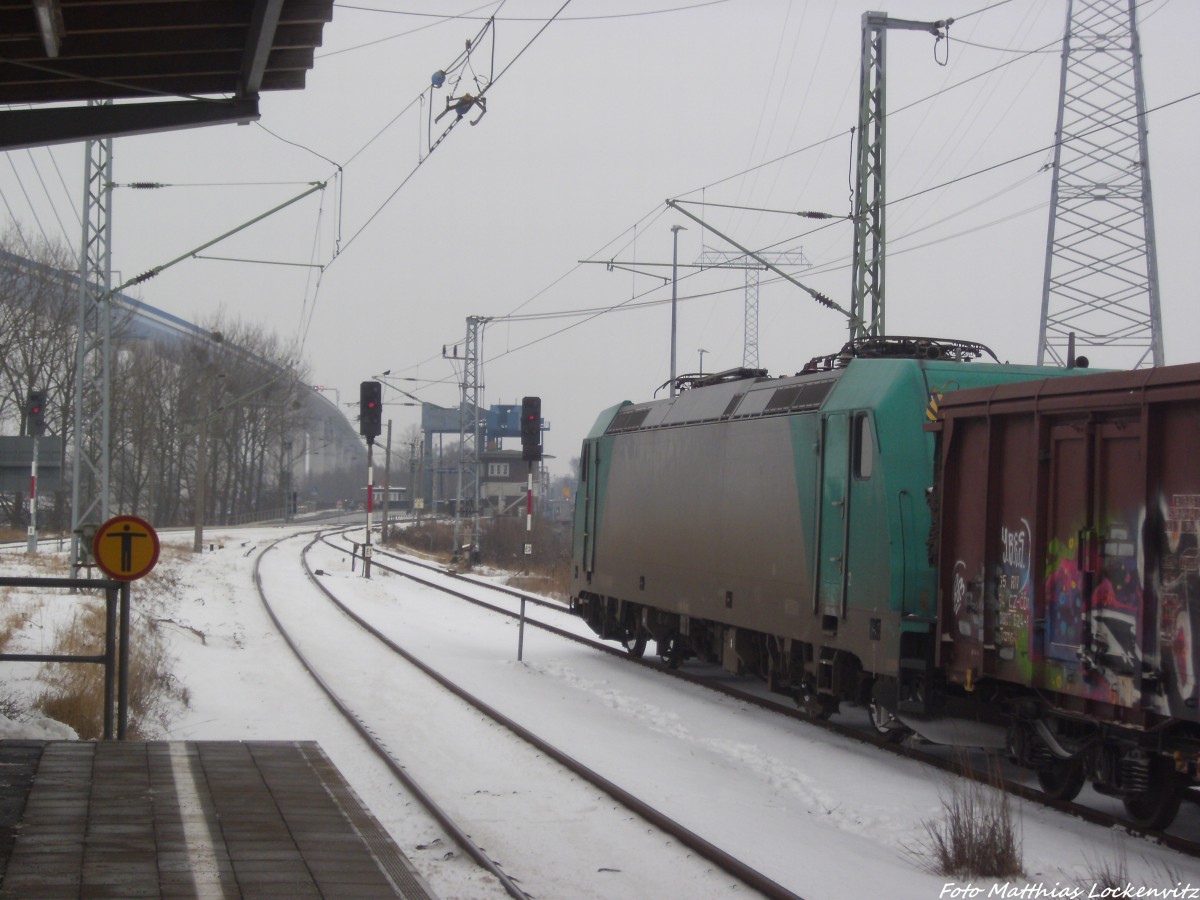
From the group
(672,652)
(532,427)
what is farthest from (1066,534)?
(532,427)

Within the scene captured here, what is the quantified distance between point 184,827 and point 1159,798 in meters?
6.28

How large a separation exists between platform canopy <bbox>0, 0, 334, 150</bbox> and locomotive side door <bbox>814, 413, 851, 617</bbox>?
5.82 meters

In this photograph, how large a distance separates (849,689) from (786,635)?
3.44ft

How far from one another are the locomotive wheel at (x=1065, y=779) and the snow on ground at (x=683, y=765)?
229 millimetres

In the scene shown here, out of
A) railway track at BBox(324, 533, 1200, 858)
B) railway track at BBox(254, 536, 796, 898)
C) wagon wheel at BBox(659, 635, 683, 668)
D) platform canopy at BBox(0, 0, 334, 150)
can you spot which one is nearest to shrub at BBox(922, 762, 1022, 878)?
railway track at BBox(324, 533, 1200, 858)

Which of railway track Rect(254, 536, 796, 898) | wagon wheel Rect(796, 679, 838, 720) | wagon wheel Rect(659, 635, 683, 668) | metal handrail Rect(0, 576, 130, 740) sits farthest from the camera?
wagon wheel Rect(659, 635, 683, 668)

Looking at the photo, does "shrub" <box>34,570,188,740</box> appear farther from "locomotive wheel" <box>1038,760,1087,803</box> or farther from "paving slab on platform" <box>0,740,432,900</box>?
"locomotive wheel" <box>1038,760,1087,803</box>

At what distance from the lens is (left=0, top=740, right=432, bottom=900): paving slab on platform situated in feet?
20.9

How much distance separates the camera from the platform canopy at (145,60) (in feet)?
28.3

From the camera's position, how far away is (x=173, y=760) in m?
9.41

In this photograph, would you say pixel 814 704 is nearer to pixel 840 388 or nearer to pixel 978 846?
pixel 840 388

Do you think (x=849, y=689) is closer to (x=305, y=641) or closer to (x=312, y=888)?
(x=312, y=888)

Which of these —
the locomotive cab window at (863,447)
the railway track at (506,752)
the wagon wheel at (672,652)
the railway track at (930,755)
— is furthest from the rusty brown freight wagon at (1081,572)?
the wagon wheel at (672,652)

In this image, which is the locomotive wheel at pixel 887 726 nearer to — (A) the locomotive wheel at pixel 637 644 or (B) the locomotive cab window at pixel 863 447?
(B) the locomotive cab window at pixel 863 447
